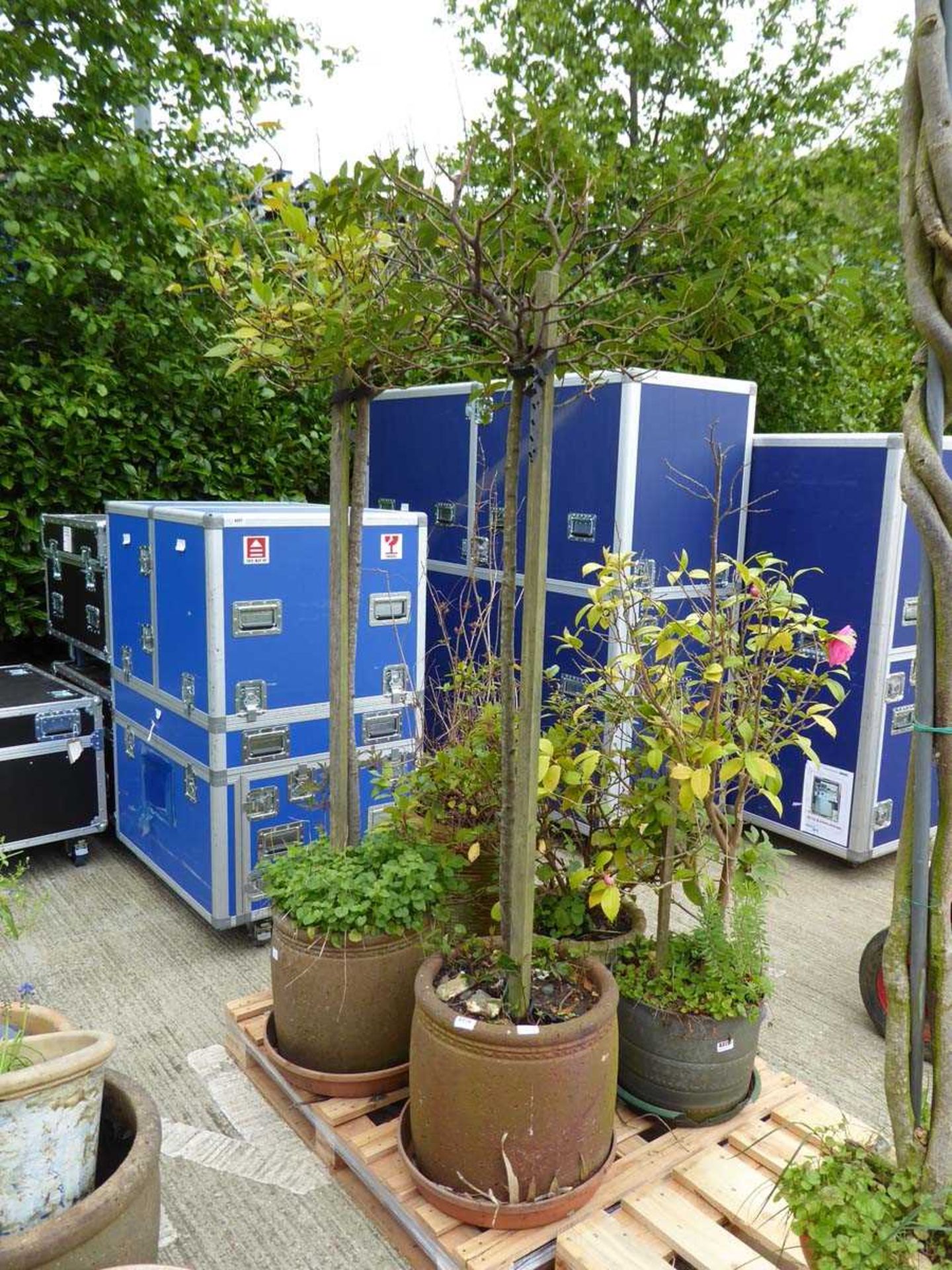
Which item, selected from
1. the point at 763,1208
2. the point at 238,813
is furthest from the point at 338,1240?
the point at 238,813

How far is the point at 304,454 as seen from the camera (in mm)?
6465

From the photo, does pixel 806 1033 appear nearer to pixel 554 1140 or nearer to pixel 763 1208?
pixel 763 1208

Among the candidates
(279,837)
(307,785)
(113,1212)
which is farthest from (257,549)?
(113,1212)

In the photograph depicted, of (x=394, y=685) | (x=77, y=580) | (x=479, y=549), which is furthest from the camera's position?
(x=479, y=549)

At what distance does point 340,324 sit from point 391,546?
1951 millimetres

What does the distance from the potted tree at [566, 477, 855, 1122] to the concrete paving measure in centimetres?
78

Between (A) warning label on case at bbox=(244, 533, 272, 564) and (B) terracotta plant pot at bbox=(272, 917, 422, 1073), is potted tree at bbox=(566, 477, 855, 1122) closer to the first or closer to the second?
(B) terracotta plant pot at bbox=(272, 917, 422, 1073)

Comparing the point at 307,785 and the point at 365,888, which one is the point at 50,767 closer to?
the point at 307,785

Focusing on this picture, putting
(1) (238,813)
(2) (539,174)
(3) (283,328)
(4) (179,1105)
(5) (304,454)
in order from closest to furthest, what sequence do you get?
1. (2) (539,174)
2. (3) (283,328)
3. (4) (179,1105)
4. (1) (238,813)
5. (5) (304,454)

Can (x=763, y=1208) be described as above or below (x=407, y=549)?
below

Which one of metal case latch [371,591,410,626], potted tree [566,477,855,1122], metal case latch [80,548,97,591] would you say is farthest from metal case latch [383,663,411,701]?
metal case latch [80,548,97,591]

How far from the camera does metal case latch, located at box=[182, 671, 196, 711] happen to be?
3.94 m

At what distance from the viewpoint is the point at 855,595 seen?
186 inches

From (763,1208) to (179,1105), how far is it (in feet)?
5.75
